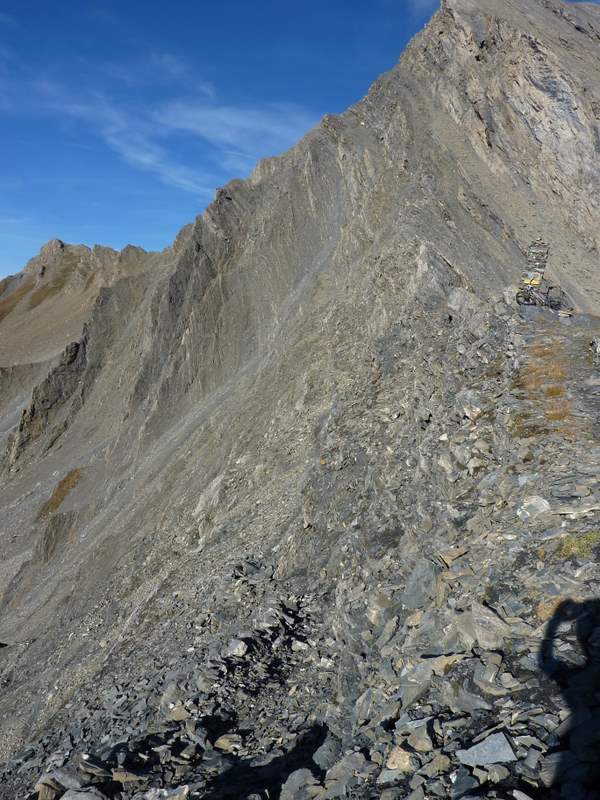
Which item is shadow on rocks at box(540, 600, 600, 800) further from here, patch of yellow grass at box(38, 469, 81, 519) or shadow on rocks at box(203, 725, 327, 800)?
patch of yellow grass at box(38, 469, 81, 519)

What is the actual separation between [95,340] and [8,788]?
5524 centimetres

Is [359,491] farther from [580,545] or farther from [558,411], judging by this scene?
[580,545]

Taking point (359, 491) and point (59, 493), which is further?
point (59, 493)

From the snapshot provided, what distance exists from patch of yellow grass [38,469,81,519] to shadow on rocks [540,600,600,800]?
147ft

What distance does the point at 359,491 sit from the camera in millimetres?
13836

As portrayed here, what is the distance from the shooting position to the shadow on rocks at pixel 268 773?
23.1ft

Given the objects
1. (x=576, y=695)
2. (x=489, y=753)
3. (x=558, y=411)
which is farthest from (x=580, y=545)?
(x=558, y=411)

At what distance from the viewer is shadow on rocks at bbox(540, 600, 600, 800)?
166 inches

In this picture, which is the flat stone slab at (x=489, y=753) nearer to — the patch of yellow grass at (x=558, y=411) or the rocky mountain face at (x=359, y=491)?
the rocky mountain face at (x=359, y=491)

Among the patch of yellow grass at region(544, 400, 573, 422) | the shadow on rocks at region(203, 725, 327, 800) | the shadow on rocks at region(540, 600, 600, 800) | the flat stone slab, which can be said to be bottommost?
the shadow on rocks at region(203, 725, 327, 800)

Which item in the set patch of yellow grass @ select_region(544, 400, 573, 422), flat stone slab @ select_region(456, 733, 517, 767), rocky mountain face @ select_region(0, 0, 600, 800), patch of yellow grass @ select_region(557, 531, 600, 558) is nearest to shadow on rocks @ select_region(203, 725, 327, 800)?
rocky mountain face @ select_region(0, 0, 600, 800)

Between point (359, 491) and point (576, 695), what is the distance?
894 centimetres

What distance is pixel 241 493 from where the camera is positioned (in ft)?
73.6

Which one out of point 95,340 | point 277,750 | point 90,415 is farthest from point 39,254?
point 277,750
